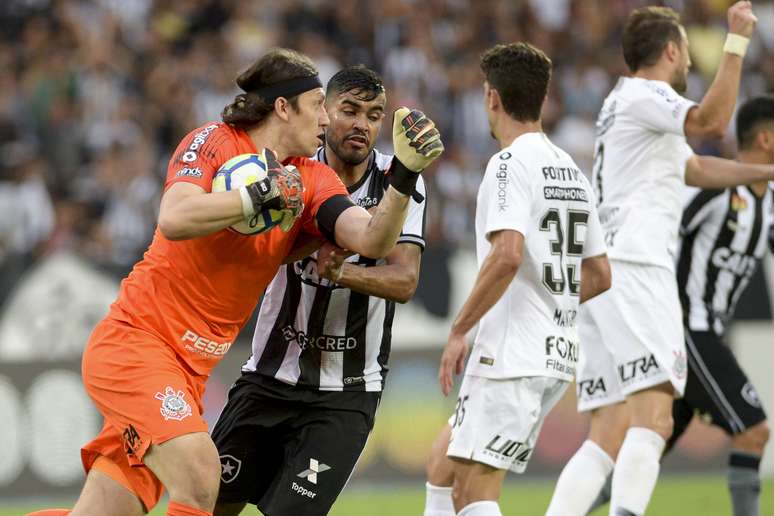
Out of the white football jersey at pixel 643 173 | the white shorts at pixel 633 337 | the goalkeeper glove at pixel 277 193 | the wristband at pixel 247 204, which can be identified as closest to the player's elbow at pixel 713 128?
the white football jersey at pixel 643 173

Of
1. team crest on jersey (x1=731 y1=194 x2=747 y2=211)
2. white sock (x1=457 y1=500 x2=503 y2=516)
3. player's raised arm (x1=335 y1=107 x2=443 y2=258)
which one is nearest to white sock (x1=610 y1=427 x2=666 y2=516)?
white sock (x1=457 y1=500 x2=503 y2=516)

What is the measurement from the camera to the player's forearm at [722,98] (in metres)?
7.15

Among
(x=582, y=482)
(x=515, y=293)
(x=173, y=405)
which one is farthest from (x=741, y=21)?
(x=173, y=405)

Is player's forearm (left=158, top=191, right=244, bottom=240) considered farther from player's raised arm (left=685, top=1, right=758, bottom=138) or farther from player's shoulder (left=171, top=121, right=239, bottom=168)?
player's raised arm (left=685, top=1, right=758, bottom=138)

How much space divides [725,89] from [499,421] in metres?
2.43

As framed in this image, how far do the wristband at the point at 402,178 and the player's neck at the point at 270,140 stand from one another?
2.16ft

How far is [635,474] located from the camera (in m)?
7.05

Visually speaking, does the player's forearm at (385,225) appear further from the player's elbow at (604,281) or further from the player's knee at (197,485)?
the player's elbow at (604,281)

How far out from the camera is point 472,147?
1664 centimetres

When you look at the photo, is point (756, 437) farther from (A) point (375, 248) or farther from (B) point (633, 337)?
(A) point (375, 248)

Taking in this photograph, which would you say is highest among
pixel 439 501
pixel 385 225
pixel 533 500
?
pixel 385 225

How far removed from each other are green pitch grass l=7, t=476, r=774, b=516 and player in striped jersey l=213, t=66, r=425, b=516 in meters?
4.10

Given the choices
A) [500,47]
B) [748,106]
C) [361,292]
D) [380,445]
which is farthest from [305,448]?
[380,445]

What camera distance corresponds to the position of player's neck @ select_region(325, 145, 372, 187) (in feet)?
20.7
